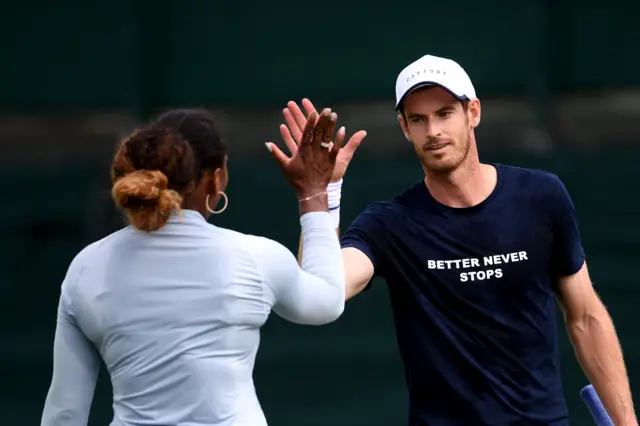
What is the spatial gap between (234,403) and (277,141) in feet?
11.7

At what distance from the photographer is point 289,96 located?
20.2ft

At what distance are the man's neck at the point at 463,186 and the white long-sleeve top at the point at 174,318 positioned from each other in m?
0.99

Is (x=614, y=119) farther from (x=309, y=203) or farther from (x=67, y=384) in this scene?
(x=67, y=384)

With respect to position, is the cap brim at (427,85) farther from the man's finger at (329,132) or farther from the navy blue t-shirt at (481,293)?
the man's finger at (329,132)

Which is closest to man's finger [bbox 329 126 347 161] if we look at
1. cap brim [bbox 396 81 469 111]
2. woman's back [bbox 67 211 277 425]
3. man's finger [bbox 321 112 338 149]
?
man's finger [bbox 321 112 338 149]

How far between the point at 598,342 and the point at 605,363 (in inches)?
2.5

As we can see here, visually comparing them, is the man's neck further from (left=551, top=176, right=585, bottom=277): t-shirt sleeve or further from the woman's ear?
the woman's ear

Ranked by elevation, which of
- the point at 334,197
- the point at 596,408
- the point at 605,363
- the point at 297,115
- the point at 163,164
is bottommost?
the point at 596,408

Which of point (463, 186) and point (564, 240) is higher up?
point (463, 186)

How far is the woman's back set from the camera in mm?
2639

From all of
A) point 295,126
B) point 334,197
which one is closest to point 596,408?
point 334,197

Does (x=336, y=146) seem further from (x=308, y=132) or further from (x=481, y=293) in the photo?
(x=481, y=293)

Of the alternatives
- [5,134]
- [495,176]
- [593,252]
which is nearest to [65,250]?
[5,134]

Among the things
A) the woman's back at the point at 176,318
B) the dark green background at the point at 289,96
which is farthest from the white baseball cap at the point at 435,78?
the dark green background at the point at 289,96
